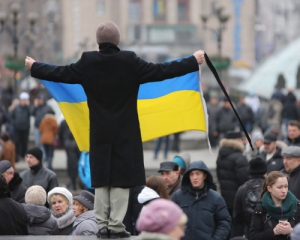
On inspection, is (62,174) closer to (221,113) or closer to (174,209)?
(221,113)

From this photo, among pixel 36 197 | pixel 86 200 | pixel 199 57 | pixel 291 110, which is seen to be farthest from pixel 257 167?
pixel 291 110

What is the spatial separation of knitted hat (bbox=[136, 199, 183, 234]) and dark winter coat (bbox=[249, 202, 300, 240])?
3.25 meters

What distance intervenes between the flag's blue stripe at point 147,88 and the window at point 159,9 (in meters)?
110

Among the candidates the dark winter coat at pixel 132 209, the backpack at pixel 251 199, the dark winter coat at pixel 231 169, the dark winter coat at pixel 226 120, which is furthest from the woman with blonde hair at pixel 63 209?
the dark winter coat at pixel 226 120

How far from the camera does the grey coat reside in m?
9.14

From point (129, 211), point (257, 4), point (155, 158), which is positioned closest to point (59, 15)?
point (257, 4)

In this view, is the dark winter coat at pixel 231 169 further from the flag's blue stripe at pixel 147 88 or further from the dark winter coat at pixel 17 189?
the flag's blue stripe at pixel 147 88

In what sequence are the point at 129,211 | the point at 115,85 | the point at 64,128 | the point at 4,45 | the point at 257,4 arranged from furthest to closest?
the point at 257,4
the point at 4,45
the point at 64,128
the point at 129,211
the point at 115,85

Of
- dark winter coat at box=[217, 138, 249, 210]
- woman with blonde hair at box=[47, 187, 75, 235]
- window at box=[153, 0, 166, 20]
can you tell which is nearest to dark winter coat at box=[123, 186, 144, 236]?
woman with blonde hair at box=[47, 187, 75, 235]

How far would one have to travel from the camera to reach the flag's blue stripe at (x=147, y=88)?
8750 millimetres

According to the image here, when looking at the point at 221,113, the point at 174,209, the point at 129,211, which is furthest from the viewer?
the point at 221,113

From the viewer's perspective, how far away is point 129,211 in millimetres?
10602

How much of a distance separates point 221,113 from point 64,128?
4373 millimetres

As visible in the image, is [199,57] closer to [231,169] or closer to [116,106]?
[116,106]
